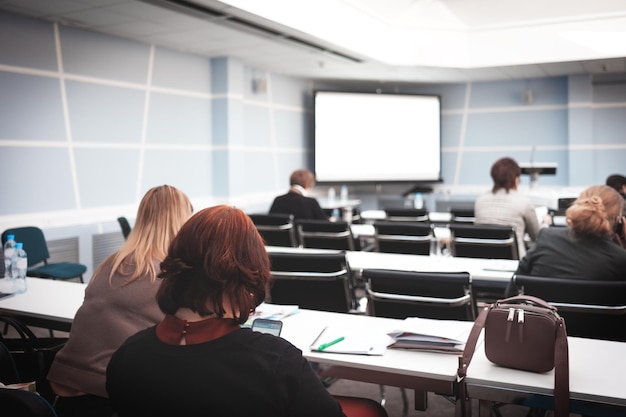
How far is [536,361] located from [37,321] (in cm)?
246

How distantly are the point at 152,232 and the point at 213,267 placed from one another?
114 centimetres

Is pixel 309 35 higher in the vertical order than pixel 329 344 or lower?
higher

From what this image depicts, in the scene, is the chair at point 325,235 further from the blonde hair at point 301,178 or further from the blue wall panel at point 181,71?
the blue wall panel at point 181,71

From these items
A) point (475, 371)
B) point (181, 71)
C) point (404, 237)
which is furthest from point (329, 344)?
point (181, 71)

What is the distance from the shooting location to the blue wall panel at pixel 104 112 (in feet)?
21.5

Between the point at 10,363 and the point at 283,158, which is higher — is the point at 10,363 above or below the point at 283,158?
below

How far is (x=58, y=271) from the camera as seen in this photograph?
5.50 metres

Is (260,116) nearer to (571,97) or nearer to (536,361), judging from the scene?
(571,97)

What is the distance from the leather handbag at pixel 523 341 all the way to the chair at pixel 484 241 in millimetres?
2735

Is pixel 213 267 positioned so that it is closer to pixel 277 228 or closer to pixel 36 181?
pixel 277 228

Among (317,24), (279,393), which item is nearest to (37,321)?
(279,393)

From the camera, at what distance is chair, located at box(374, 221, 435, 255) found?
5.17 m

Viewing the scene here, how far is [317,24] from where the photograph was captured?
718cm

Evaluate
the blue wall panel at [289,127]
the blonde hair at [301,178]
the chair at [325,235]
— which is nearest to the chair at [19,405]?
the chair at [325,235]
